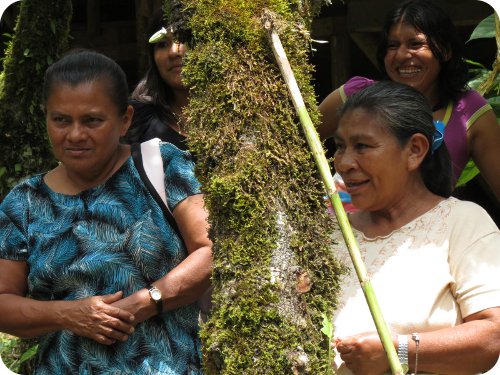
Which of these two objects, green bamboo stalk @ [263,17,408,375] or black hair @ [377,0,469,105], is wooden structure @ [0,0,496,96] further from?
green bamboo stalk @ [263,17,408,375]

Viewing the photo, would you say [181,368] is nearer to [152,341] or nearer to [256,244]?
[152,341]

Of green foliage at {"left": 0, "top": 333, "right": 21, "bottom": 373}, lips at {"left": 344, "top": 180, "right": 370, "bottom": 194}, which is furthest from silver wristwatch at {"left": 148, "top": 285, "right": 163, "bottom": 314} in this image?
green foliage at {"left": 0, "top": 333, "right": 21, "bottom": 373}

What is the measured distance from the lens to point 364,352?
2574mm

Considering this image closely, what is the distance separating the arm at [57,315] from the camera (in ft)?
9.07

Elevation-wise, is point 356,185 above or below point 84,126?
below

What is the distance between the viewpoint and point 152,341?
2828 millimetres

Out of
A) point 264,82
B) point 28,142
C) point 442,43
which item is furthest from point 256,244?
point 28,142

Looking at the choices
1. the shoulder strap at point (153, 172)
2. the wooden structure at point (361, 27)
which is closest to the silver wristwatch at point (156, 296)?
the shoulder strap at point (153, 172)

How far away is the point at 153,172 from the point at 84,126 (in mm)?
265

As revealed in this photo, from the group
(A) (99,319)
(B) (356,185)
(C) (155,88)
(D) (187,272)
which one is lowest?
(A) (99,319)

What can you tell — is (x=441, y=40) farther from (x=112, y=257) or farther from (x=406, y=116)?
(x=112, y=257)

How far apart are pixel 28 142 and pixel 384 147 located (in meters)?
3.17

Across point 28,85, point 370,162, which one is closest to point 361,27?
point 28,85

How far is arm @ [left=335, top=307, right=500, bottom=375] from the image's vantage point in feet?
8.46
